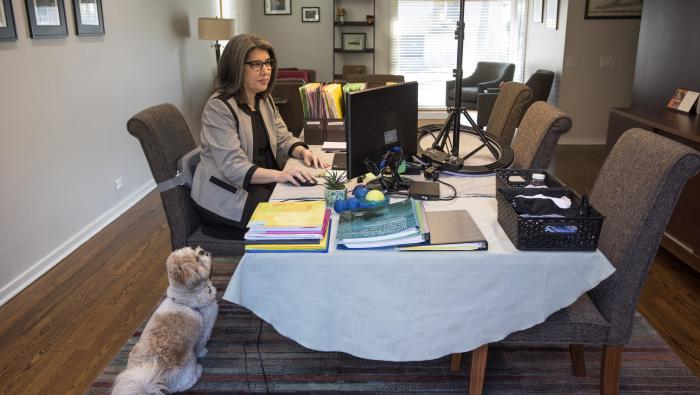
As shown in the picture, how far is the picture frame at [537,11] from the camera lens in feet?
23.1

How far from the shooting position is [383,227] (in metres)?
1.69

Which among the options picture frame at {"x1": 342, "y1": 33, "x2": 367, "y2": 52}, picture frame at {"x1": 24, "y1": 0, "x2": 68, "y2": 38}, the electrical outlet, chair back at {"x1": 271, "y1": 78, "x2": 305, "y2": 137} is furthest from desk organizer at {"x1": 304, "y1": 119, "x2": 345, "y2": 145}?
picture frame at {"x1": 342, "y1": 33, "x2": 367, "y2": 52}

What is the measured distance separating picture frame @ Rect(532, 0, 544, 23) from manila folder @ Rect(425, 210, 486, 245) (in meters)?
5.99

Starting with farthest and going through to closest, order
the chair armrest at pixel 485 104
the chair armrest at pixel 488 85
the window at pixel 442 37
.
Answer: the window at pixel 442 37
the chair armrest at pixel 488 85
the chair armrest at pixel 485 104

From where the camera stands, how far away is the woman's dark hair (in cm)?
241

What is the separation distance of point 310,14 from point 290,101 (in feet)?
13.3

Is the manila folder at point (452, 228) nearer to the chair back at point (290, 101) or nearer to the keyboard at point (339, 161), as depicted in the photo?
the keyboard at point (339, 161)

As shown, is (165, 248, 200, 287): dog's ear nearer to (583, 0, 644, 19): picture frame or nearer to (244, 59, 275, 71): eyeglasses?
(244, 59, 275, 71): eyeglasses

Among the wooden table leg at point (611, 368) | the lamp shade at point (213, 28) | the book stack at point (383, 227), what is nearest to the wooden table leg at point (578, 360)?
the wooden table leg at point (611, 368)

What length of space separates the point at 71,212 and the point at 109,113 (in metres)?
0.81

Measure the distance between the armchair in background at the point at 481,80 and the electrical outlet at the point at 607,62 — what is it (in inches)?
59.5

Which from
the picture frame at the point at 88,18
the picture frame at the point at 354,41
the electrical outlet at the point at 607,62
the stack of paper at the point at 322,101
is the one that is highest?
the picture frame at the point at 88,18

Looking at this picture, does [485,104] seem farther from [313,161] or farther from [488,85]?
[313,161]

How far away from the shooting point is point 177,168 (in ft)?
7.87
